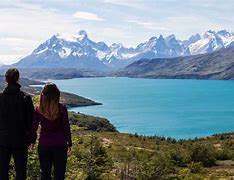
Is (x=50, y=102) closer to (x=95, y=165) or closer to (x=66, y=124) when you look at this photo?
(x=66, y=124)

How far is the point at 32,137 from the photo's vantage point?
809 cm

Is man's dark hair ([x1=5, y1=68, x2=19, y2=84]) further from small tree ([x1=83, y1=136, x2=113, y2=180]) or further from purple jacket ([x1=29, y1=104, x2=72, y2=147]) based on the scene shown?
small tree ([x1=83, y1=136, x2=113, y2=180])

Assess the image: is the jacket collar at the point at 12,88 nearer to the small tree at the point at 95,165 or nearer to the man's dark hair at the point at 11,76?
the man's dark hair at the point at 11,76

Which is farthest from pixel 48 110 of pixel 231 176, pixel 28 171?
pixel 231 176

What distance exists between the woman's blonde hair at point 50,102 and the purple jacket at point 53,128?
10 cm

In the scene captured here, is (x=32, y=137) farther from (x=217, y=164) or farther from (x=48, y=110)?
(x=217, y=164)

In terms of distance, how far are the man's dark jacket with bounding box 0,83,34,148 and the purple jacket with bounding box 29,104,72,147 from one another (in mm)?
193

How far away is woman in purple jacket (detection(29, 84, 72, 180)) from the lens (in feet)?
25.8

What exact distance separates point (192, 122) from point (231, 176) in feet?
388

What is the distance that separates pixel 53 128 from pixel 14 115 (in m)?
0.74

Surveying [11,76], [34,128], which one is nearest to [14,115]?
[34,128]

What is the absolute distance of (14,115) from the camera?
26.6 ft

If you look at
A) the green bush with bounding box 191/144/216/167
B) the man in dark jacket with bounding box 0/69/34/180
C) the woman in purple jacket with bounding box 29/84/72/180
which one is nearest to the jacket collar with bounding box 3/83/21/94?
the man in dark jacket with bounding box 0/69/34/180

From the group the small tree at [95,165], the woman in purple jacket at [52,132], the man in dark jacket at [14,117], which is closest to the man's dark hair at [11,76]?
the man in dark jacket at [14,117]
